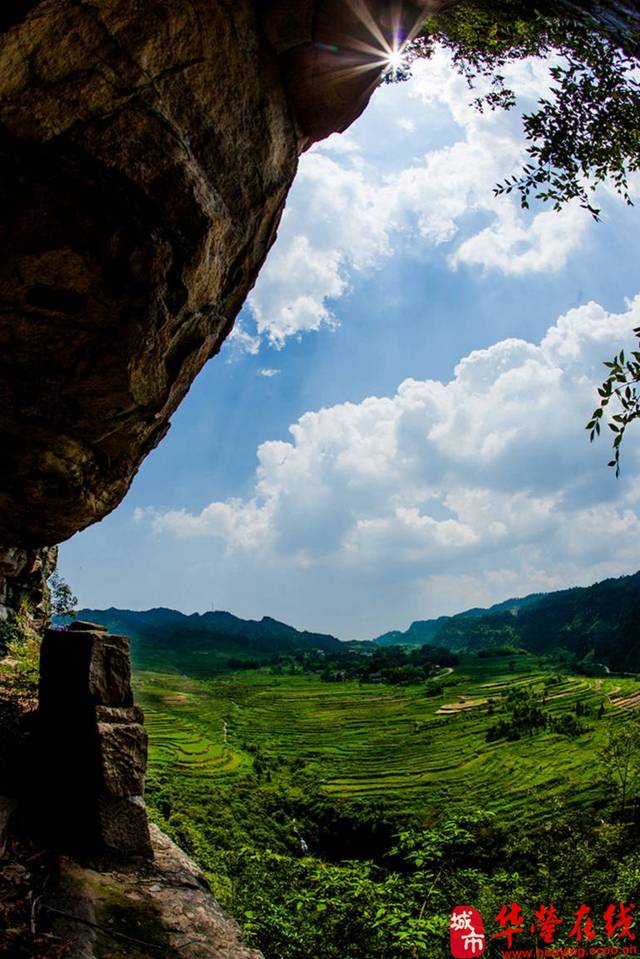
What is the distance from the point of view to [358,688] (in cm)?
11231

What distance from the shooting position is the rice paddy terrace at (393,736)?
187ft

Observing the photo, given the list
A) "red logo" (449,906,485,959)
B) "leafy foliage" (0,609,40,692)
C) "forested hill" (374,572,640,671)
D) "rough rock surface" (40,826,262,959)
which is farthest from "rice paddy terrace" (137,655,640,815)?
"rough rock surface" (40,826,262,959)

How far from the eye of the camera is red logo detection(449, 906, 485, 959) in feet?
43.2

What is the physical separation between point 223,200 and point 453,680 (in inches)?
4654

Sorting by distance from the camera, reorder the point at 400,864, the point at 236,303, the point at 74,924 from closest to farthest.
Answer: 1. the point at 74,924
2. the point at 236,303
3. the point at 400,864

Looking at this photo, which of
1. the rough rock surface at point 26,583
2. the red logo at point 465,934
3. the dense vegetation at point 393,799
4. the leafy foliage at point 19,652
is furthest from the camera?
the rough rock surface at point 26,583

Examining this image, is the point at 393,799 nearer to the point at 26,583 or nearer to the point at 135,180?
the point at 26,583

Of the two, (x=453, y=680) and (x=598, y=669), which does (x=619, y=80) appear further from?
(x=598, y=669)

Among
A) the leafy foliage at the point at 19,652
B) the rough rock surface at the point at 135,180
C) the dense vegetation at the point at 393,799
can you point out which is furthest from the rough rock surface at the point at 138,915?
the leafy foliage at the point at 19,652

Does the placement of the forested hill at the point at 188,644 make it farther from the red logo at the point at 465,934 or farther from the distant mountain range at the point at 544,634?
the red logo at the point at 465,934

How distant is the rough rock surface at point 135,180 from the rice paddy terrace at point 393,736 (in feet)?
185

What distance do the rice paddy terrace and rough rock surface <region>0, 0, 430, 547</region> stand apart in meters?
56.5

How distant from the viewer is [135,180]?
6016 mm

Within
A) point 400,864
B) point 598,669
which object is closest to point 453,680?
point 598,669
